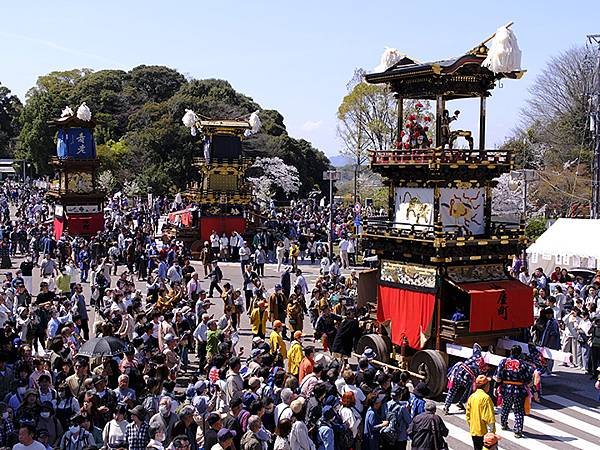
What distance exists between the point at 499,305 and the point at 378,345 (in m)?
2.80

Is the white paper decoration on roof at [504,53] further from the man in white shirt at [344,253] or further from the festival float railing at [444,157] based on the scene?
the man in white shirt at [344,253]

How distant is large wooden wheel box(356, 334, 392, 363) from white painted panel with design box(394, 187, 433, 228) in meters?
2.65

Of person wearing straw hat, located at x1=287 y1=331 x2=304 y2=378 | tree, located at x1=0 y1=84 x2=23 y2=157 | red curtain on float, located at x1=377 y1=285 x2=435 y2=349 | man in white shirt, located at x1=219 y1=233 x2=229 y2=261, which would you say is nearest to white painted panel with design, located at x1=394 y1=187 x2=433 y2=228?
red curtain on float, located at x1=377 y1=285 x2=435 y2=349

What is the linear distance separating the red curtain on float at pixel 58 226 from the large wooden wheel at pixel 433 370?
27.6m

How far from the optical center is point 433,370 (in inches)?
615

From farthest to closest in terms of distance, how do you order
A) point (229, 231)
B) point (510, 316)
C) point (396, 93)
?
point (229, 231) → point (396, 93) → point (510, 316)

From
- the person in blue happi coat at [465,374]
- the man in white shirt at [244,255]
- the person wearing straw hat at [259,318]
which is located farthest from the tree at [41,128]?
the person in blue happi coat at [465,374]

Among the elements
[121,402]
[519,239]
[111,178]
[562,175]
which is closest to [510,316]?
[519,239]

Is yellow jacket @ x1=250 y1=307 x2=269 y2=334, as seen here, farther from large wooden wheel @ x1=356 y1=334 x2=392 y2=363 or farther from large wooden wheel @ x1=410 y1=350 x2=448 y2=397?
large wooden wheel @ x1=410 y1=350 x2=448 y2=397

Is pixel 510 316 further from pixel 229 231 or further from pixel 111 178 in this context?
pixel 111 178

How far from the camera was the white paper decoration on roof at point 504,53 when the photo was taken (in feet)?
52.7

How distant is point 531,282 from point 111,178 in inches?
1740

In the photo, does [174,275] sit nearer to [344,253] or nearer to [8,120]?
[344,253]

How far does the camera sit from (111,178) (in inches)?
2426
